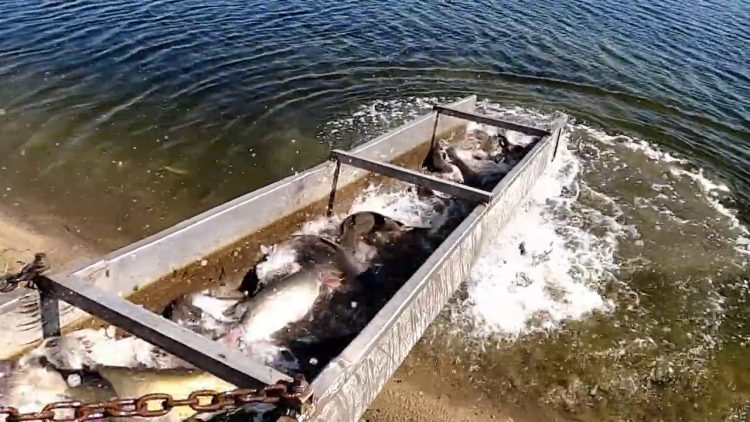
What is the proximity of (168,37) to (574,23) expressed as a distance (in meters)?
8.77

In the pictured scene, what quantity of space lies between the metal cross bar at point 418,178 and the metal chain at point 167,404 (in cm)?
300

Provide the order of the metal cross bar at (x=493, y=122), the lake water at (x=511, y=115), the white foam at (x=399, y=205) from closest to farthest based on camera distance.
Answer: the lake water at (x=511, y=115)
the white foam at (x=399, y=205)
the metal cross bar at (x=493, y=122)

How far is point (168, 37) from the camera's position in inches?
436

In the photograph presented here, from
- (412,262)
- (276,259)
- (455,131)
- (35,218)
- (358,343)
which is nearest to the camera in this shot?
(358,343)

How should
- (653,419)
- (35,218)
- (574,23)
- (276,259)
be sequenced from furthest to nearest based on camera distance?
(574,23) → (35,218) → (276,259) → (653,419)

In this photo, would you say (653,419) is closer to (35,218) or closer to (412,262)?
(412,262)

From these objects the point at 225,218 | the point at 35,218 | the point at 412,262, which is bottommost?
the point at 35,218

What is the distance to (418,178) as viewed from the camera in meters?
5.75

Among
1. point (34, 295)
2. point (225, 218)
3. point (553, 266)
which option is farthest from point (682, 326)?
point (34, 295)

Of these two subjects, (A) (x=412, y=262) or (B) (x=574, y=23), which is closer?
(A) (x=412, y=262)

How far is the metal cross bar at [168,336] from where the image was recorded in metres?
3.16

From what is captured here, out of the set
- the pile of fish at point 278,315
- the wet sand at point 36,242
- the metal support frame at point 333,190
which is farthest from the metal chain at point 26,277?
the metal support frame at point 333,190

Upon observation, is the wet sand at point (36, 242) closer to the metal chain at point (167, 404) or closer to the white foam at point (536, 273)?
the metal chain at point (167, 404)

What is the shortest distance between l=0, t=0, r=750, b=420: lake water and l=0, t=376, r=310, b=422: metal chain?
240 cm
